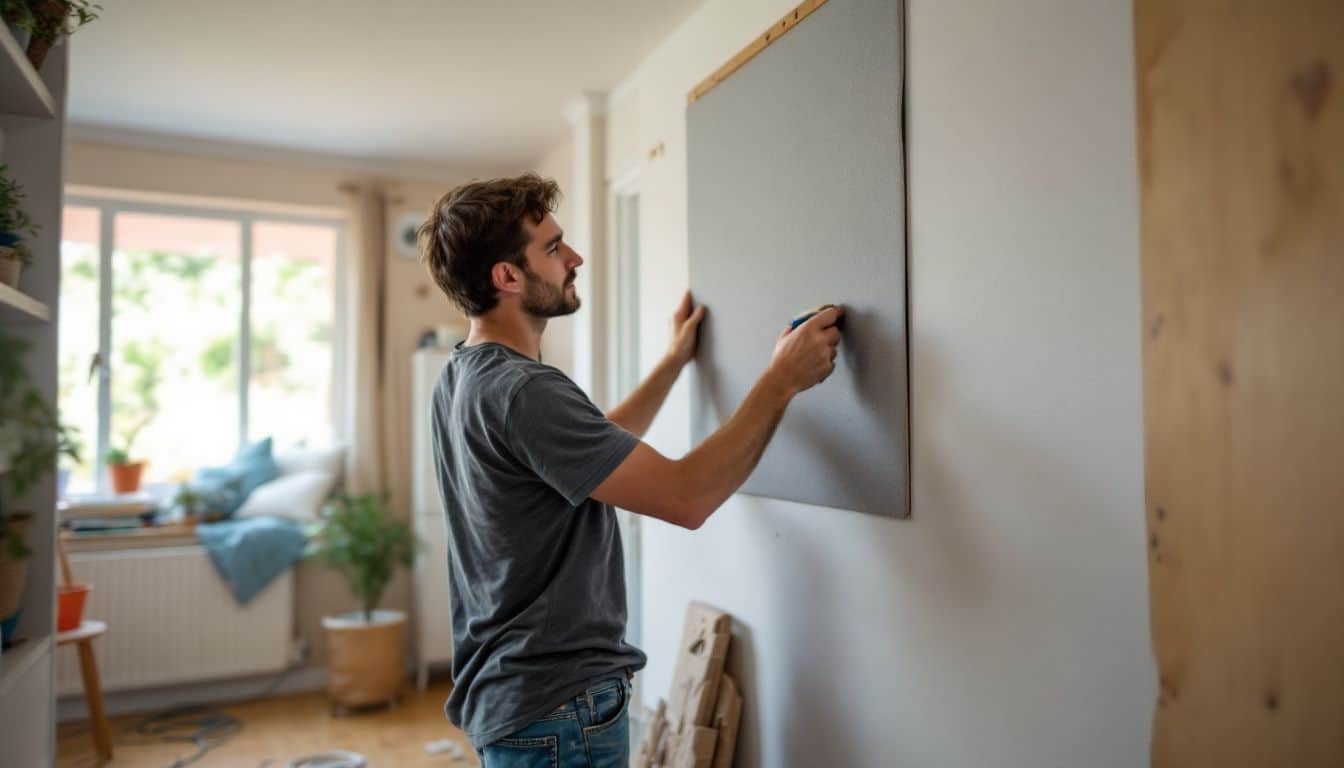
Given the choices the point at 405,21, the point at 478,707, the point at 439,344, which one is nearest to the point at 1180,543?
the point at 478,707

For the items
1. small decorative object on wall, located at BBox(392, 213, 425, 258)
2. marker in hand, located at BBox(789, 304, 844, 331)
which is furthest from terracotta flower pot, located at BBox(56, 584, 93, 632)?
marker in hand, located at BBox(789, 304, 844, 331)

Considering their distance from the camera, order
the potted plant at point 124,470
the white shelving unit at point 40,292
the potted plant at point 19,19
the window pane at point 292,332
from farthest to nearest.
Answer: the window pane at point 292,332 → the potted plant at point 124,470 → the white shelving unit at point 40,292 → the potted plant at point 19,19

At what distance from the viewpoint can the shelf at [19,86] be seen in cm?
163

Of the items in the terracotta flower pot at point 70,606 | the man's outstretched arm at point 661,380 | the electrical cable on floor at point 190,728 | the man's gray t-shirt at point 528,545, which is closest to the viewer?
the man's gray t-shirt at point 528,545

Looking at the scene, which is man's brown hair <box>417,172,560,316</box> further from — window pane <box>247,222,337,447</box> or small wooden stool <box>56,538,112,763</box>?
window pane <box>247,222,337,447</box>

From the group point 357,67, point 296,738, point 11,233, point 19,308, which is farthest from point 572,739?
point 296,738

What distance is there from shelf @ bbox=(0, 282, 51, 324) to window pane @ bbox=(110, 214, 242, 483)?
9.58 feet

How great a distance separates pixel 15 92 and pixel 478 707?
161 centimetres

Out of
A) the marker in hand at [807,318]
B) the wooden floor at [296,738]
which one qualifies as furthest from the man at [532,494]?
the wooden floor at [296,738]

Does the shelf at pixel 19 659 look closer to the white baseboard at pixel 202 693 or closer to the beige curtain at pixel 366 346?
the white baseboard at pixel 202 693

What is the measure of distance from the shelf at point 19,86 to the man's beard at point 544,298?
1042mm

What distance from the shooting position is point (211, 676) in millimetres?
4211

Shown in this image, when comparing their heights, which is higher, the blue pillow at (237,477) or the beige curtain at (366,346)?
the beige curtain at (366,346)

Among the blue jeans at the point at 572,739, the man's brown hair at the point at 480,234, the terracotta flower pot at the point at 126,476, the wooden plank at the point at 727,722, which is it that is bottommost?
the wooden plank at the point at 727,722
